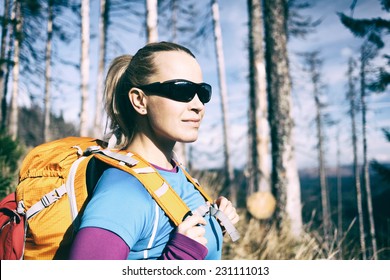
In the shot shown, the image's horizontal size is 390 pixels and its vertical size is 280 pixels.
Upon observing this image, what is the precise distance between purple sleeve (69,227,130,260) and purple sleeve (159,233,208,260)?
0.23 meters

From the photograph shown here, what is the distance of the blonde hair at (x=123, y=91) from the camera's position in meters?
1.47

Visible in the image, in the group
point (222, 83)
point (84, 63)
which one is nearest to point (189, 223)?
point (84, 63)

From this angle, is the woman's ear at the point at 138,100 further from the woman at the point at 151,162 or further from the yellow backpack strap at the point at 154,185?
the yellow backpack strap at the point at 154,185

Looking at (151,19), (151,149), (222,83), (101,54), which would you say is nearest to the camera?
(151,149)

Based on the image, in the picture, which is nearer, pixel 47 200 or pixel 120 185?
pixel 120 185

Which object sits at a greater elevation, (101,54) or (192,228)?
(101,54)

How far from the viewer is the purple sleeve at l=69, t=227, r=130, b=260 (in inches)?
39.5

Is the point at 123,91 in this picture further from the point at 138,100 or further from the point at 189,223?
the point at 189,223

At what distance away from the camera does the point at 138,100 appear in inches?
57.0

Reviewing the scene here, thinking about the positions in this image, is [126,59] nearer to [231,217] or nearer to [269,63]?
[231,217]

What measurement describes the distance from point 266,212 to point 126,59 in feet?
16.7

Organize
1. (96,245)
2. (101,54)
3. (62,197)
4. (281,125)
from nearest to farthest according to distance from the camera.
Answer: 1. (96,245)
2. (62,197)
3. (281,125)
4. (101,54)

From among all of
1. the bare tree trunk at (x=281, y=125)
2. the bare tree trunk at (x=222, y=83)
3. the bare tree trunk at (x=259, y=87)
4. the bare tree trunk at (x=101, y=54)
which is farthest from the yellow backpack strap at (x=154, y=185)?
the bare tree trunk at (x=101, y=54)

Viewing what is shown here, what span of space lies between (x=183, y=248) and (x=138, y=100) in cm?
65
